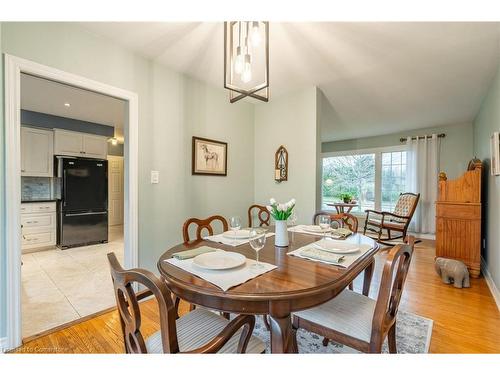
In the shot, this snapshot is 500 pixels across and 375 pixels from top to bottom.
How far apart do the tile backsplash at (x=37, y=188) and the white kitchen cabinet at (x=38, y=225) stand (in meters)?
0.21

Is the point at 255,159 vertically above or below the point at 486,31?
below

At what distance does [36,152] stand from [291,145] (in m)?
4.17

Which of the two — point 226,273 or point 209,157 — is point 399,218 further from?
point 226,273

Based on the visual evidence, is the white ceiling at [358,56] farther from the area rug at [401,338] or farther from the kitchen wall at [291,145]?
the area rug at [401,338]

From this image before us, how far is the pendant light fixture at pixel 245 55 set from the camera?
4.99ft

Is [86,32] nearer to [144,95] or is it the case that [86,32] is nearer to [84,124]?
[144,95]

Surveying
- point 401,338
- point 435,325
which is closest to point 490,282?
point 435,325

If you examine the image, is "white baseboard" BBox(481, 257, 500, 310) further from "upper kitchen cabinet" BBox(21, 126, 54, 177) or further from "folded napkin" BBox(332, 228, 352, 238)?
"upper kitchen cabinet" BBox(21, 126, 54, 177)

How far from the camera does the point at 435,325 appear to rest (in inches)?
74.2

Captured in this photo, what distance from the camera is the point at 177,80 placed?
256cm

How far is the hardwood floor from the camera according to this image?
1617 millimetres

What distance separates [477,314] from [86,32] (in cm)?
401

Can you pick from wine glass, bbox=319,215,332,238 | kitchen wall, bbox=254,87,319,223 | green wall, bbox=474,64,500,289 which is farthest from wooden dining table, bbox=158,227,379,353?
Result: green wall, bbox=474,64,500,289

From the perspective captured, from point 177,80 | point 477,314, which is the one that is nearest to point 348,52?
point 177,80
